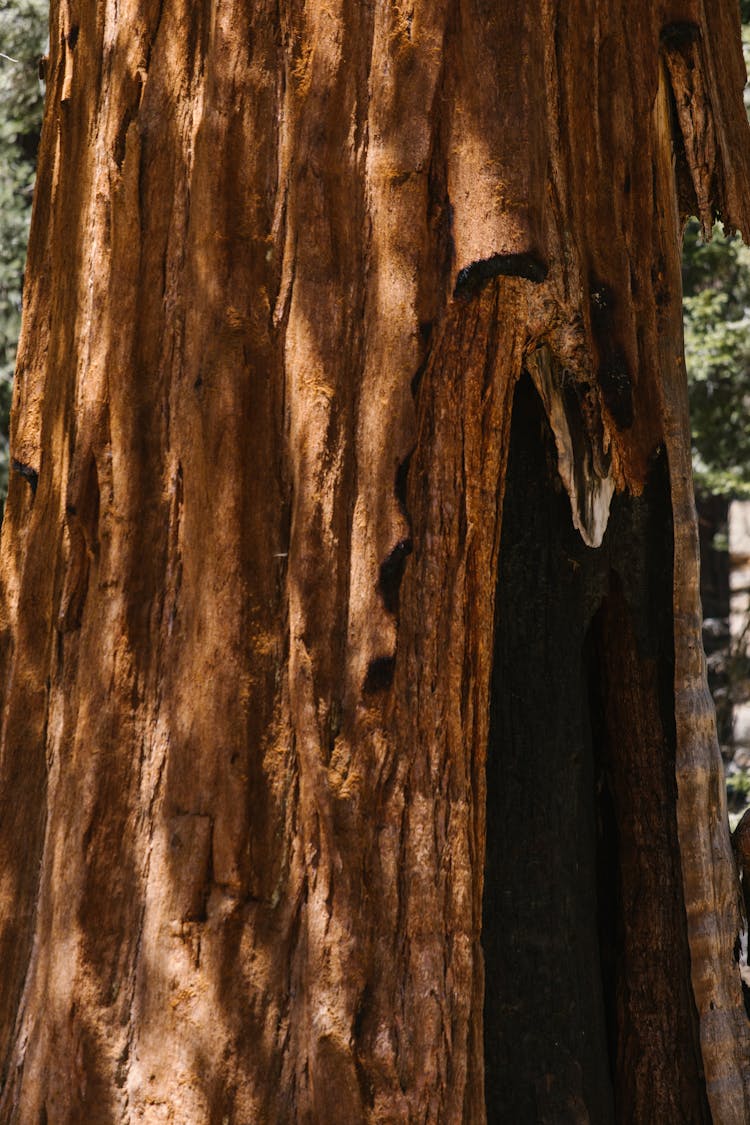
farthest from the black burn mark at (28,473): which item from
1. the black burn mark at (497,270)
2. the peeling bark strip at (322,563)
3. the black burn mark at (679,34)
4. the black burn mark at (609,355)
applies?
the black burn mark at (679,34)

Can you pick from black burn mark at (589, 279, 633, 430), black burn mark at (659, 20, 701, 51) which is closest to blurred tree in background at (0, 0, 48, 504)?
black burn mark at (659, 20, 701, 51)

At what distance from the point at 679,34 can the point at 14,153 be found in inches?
233

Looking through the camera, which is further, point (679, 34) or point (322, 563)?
point (679, 34)

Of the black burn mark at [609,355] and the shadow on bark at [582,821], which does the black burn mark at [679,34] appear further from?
the shadow on bark at [582,821]

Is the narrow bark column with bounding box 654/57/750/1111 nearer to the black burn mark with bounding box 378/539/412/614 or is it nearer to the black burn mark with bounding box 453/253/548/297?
the black burn mark with bounding box 453/253/548/297

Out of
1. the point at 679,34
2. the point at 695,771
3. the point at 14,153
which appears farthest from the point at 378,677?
the point at 14,153

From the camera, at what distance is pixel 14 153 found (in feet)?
25.3

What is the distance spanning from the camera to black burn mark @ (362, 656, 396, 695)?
2061 millimetres

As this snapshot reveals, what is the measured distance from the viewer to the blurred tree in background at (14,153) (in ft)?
23.6

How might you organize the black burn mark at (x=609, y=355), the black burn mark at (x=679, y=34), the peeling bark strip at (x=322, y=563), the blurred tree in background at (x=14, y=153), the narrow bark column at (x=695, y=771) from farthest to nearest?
the blurred tree in background at (x=14, y=153) < the black burn mark at (x=679, y=34) < the narrow bark column at (x=695, y=771) < the black burn mark at (x=609, y=355) < the peeling bark strip at (x=322, y=563)

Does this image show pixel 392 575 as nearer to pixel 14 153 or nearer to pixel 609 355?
pixel 609 355

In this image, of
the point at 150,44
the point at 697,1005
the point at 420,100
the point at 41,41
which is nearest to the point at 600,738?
the point at 697,1005

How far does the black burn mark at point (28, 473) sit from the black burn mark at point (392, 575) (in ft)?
2.76

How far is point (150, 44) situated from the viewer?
91.7 inches
